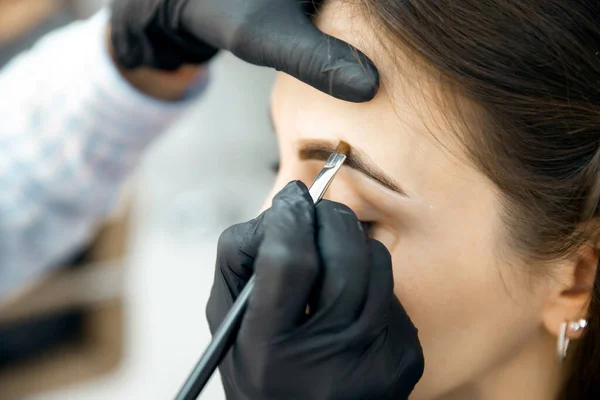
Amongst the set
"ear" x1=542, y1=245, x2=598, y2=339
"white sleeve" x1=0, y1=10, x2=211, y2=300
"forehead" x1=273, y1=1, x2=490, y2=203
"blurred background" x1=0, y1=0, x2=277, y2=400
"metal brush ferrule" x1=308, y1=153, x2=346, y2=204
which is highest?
"forehead" x1=273, y1=1, x2=490, y2=203

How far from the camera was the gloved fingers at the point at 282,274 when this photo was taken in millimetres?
575

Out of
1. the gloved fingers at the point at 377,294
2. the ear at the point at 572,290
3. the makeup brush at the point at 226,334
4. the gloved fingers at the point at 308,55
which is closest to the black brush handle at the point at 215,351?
the makeup brush at the point at 226,334

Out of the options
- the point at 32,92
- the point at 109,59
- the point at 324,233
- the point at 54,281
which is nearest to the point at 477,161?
the point at 324,233

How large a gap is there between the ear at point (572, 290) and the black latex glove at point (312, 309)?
0.22 metres

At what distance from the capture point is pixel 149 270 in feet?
6.57

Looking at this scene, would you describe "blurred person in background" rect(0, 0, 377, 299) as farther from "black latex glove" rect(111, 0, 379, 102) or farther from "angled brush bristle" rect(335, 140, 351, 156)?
→ "angled brush bristle" rect(335, 140, 351, 156)

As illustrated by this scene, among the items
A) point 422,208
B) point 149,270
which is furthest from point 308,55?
point 149,270

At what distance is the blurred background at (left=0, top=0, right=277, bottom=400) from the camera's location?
1858 mm

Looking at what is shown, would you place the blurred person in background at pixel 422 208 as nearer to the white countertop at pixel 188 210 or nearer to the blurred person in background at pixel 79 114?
the blurred person in background at pixel 79 114

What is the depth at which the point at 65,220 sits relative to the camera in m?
1.20

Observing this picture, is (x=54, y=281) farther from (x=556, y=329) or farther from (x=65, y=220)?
(x=556, y=329)

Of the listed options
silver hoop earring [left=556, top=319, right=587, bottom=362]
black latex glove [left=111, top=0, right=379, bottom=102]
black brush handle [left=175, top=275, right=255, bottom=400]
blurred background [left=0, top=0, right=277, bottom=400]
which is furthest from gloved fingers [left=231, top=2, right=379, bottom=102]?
blurred background [left=0, top=0, right=277, bottom=400]

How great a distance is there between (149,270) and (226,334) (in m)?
1.46

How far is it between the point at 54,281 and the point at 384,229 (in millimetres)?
1617
